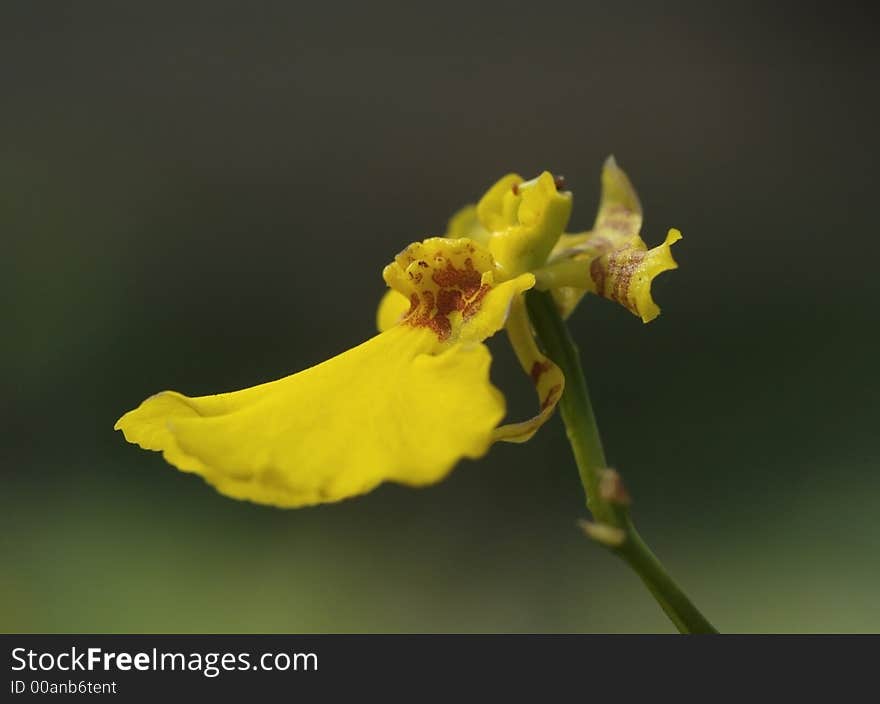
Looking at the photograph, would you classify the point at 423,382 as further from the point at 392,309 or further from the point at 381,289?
the point at 381,289

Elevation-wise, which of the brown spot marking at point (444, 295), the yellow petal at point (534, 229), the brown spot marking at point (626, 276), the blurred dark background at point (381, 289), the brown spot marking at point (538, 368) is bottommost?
the brown spot marking at point (538, 368)

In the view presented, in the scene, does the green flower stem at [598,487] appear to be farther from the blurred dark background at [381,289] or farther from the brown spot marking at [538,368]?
the blurred dark background at [381,289]

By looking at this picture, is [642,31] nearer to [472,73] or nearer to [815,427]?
[472,73]

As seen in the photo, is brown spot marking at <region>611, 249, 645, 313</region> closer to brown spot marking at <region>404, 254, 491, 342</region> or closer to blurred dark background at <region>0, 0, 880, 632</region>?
brown spot marking at <region>404, 254, 491, 342</region>

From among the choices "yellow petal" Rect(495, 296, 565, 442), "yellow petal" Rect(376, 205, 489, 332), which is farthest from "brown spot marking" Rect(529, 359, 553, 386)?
"yellow petal" Rect(376, 205, 489, 332)

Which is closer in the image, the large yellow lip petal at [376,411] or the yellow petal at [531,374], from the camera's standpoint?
the large yellow lip petal at [376,411]

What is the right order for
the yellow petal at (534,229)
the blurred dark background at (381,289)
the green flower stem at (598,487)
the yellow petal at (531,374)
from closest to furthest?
1. the green flower stem at (598,487)
2. the yellow petal at (531,374)
3. the yellow petal at (534,229)
4. the blurred dark background at (381,289)

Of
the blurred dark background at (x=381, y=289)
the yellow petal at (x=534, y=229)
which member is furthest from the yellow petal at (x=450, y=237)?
the blurred dark background at (x=381, y=289)
